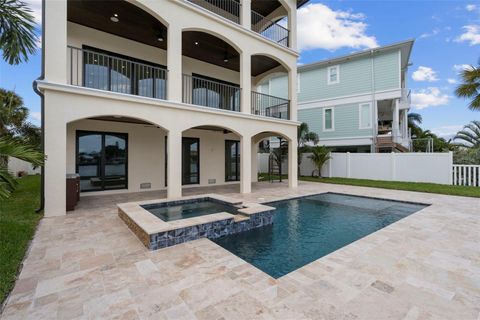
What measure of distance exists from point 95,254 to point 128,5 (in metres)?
7.80

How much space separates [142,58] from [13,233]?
26.2 ft

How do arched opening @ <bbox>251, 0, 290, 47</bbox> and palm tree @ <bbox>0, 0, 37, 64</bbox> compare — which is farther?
arched opening @ <bbox>251, 0, 290, 47</bbox>

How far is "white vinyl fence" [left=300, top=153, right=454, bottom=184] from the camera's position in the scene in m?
12.4

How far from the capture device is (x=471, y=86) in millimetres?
10938

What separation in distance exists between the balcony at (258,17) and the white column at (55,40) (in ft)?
20.5

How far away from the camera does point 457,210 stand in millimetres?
7070

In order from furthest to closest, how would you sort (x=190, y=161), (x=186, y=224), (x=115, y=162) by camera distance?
1. (x=190, y=161)
2. (x=115, y=162)
3. (x=186, y=224)

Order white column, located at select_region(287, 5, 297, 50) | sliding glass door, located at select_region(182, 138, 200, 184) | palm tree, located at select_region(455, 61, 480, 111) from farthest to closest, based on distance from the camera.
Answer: sliding glass door, located at select_region(182, 138, 200, 184), white column, located at select_region(287, 5, 297, 50), palm tree, located at select_region(455, 61, 480, 111)

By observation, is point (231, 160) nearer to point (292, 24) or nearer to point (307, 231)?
point (292, 24)

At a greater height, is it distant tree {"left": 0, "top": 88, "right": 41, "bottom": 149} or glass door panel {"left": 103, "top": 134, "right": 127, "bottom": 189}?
distant tree {"left": 0, "top": 88, "right": 41, "bottom": 149}

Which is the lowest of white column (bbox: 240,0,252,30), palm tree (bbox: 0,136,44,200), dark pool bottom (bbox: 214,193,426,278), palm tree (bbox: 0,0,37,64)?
dark pool bottom (bbox: 214,193,426,278)

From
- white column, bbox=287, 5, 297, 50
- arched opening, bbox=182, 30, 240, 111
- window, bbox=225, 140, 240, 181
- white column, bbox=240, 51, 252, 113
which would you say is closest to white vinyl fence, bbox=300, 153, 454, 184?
window, bbox=225, 140, 240, 181

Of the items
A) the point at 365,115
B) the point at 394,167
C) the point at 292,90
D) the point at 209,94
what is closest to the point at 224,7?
the point at 209,94

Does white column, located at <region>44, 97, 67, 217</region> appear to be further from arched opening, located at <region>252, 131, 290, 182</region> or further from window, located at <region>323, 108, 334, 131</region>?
window, located at <region>323, 108, 334, 131</region>
